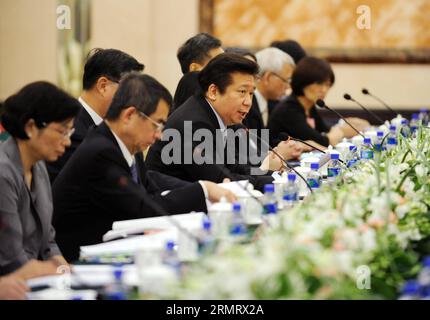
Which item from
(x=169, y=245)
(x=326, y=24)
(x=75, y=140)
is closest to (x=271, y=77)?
(x=75, y=140)

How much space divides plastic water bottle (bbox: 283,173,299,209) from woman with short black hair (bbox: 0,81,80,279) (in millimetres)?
726

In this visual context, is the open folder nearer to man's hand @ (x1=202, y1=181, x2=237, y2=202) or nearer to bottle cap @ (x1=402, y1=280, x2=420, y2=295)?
man's hand @ (x1=202, y1=181, x2=237, y2=202)

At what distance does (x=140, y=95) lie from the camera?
305 centimetres

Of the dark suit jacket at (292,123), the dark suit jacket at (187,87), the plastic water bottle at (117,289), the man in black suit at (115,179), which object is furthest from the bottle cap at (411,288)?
the dark suit jacket at (292,123)

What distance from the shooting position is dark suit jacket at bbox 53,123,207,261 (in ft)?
10.2

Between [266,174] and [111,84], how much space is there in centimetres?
76

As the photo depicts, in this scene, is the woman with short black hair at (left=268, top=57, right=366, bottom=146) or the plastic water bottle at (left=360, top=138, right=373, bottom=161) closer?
the plastic water bottle at (left=360, top=138, right=373, bottom=161)

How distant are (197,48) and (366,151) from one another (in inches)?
43.3

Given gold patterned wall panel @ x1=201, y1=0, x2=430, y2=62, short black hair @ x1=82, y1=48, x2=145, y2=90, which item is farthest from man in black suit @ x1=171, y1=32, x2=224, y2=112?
gold patterned wall panel @ x1=201, y1=0, x2=430, y2=62

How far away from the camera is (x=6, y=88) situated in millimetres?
8594

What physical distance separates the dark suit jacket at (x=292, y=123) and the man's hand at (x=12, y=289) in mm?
3428

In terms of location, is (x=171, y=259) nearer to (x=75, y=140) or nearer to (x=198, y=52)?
(x=75, y=140)
